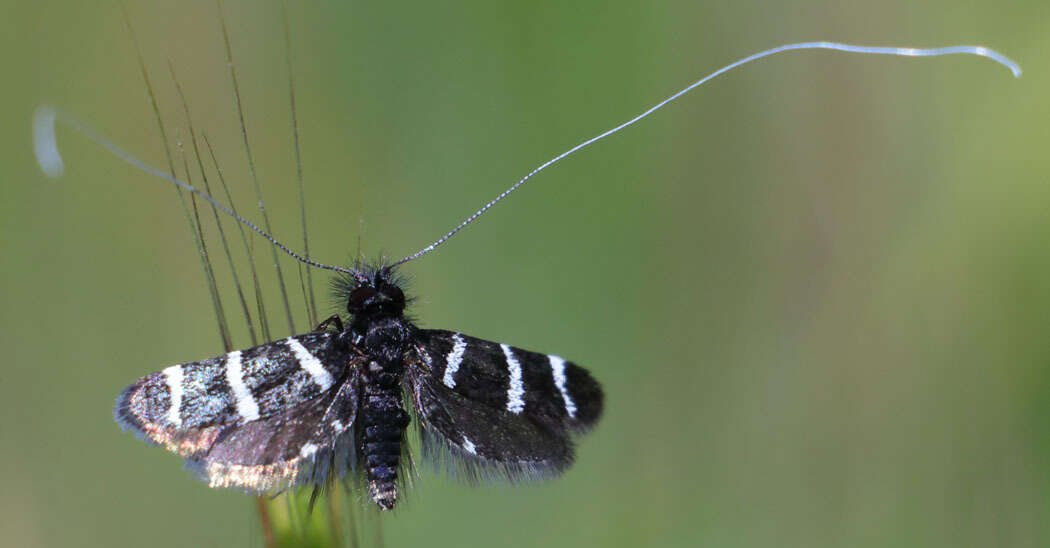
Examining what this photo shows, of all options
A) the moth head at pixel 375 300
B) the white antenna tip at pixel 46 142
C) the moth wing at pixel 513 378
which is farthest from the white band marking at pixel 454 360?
the white antenna tip at pixel 46 142

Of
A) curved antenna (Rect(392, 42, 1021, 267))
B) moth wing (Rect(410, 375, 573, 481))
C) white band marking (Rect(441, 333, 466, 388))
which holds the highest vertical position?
curved antenna (Rect(392, 42, 1021, 267))

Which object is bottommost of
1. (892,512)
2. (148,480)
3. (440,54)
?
(892,512)

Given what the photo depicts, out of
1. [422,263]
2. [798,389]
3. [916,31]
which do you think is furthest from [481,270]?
[916,31]

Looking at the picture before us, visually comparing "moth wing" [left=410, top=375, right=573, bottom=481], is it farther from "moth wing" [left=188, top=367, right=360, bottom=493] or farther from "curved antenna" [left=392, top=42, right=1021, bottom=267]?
"curved antenna" [left=392, top=42, right=1021, bottom=267]

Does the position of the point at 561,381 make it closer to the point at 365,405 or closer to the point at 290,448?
the point at 365,405

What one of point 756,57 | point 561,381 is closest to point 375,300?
point 561,381

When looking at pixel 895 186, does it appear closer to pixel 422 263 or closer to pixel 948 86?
pixel 948 86

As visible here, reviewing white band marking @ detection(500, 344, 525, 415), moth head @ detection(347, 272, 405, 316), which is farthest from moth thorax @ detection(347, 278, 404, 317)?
white band marking @ detection(500, 344, 525, 415)
